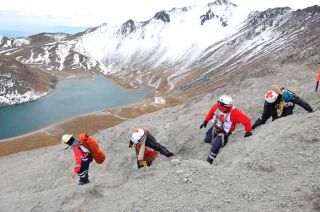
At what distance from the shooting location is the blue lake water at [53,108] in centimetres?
12775

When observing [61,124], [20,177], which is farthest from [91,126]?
[20,177]

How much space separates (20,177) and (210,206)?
4127 cm

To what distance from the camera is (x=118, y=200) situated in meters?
17.4

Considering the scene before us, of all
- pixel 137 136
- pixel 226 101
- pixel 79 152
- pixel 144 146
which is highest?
A: pixel 226 101

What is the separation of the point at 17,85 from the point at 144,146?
172 m

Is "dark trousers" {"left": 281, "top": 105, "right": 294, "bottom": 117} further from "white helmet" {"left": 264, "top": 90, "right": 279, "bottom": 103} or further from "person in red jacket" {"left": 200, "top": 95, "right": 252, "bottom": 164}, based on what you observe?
"person in red jacket" {"left": 200, "top": 95, "right": 252, "bottom": 164}

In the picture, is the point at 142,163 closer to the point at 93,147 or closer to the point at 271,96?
the point at 93,147

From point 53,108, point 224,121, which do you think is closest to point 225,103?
point 224,121

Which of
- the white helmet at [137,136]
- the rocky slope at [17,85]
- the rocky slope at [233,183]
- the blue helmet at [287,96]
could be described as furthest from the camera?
the rocky slope at [17,85]

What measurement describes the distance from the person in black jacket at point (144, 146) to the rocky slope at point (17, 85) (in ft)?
508

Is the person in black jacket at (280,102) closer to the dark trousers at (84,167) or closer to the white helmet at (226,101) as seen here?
the white helmet at (226,101)

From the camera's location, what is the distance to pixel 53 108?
157 meters

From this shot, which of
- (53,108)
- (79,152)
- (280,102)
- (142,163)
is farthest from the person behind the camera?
(53,108)

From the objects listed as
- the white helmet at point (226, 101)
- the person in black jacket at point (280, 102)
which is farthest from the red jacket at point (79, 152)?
the person in black jacket at point (280, 102)
